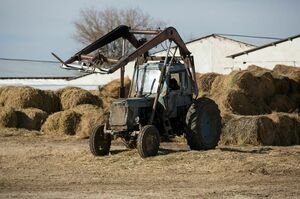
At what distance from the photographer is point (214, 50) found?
4703 centimetres

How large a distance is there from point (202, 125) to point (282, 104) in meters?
9.16

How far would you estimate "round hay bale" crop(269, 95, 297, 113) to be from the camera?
919 inches

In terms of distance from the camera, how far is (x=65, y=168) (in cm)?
1353

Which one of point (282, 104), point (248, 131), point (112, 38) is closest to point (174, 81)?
point (112, 38)

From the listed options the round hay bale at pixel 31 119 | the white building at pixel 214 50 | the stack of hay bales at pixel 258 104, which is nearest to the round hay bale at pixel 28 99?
the round hay bale at pixel 31 119

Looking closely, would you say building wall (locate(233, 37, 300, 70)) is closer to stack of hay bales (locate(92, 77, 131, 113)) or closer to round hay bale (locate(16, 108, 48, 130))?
stack of hay bales (locate(92, 77, 131, 113))

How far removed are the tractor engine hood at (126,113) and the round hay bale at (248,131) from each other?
5057mm

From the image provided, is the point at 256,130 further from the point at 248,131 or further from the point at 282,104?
the point at 282,104

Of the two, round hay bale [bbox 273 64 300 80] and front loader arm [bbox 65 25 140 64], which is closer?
front loader arm [bbox 65 25 140 64]

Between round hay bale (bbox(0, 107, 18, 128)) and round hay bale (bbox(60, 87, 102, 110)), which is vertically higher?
round hay bale (bbox(60, 87, 102, 110))

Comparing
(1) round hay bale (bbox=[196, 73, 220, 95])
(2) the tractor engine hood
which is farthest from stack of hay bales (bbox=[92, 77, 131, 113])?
(2) the tractor engine hood

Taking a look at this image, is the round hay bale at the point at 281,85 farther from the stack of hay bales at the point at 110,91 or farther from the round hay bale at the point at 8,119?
the round hay bale at the point at 8,119

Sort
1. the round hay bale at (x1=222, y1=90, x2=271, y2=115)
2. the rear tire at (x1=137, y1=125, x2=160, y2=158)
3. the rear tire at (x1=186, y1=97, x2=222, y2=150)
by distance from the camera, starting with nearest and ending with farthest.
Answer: the rear tire at (x1=137, y1=125, x2=160, y2=158)
the rear tire at (x1=186, y1=97, x2=222, y2=150)
the round hay bale at (x1=222, y1=90, x2=271, y2=115)

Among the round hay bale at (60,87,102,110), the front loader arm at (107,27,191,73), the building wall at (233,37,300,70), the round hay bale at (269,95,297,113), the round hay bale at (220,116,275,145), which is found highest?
the building wall at (233,37,300,70)
